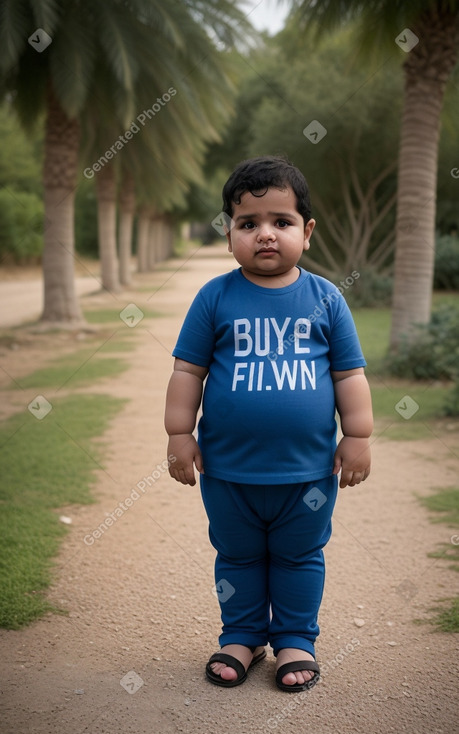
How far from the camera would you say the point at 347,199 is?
62.8 ft

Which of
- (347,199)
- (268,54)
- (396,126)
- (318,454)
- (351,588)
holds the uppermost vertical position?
(268,54)

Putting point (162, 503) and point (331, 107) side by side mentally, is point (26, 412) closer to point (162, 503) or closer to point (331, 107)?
point (162, 503)

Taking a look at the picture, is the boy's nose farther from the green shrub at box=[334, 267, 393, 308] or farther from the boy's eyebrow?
the green shrub at box=[334, 267, 393, 308]

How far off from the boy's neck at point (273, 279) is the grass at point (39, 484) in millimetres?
1615

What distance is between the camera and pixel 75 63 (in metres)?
9.24

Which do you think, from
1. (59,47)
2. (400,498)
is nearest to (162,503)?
(400,498)

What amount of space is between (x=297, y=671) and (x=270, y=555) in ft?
1.26

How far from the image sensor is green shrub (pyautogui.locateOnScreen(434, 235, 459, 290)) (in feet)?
65.9

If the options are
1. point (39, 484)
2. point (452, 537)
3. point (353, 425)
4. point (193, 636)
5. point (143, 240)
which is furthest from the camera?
point (143, 240)

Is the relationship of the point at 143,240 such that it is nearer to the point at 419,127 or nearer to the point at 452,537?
the point at 419,127

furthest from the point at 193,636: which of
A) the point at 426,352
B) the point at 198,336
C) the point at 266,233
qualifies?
the point at 426,352

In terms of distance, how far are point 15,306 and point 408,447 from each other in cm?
1379

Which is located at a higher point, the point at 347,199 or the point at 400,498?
the point at 347,199

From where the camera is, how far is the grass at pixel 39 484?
10.0ft
